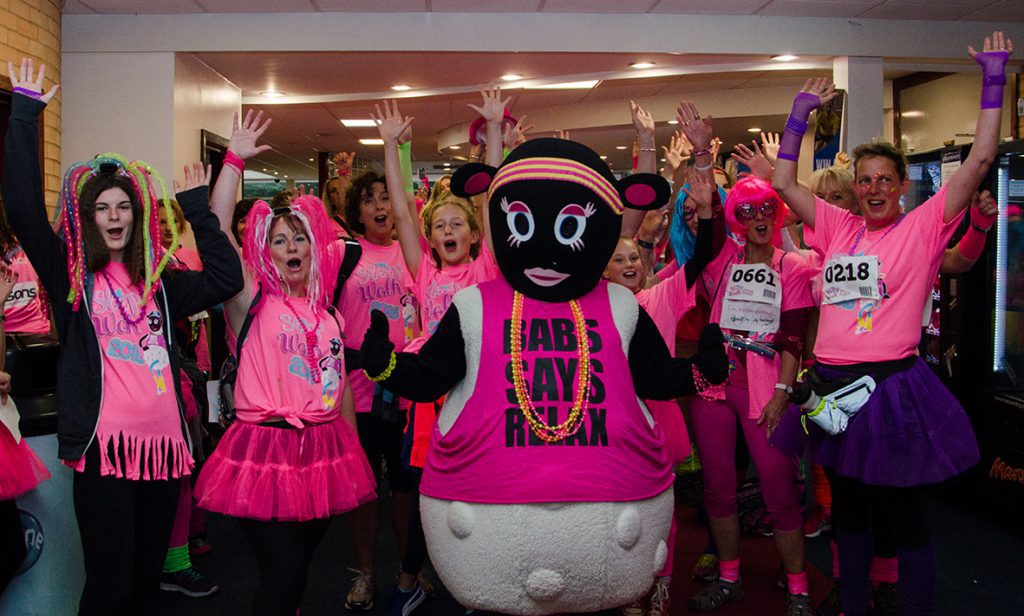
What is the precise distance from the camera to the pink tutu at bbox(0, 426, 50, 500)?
2.28 m

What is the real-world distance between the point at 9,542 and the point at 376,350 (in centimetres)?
132

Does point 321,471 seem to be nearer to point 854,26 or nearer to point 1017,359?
point 1017,359

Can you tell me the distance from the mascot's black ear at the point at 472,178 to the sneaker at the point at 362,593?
169 centimetres

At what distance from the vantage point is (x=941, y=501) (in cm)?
456

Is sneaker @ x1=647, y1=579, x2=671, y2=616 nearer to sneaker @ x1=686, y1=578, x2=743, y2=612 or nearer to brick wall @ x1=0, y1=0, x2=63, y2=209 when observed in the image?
sneaker @ x1=686, y1=578, x2=743, y2=612

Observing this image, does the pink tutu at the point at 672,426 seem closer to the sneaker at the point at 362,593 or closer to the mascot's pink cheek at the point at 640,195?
the mascot's pink cheek at the point at 640,195

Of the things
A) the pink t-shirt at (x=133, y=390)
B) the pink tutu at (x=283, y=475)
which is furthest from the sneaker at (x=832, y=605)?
the pink t-shirt at (x=133, y=390)

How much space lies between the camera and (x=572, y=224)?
196 centimetres

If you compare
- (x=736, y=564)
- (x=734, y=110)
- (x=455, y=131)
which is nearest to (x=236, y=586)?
(x=736, y=564)

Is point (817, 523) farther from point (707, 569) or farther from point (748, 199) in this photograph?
point (748, 199)

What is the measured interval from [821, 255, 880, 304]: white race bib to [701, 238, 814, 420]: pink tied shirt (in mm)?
197

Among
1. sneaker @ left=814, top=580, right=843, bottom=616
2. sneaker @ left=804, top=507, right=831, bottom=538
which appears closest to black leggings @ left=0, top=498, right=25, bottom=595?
sneaker @ left=814, top=580, right=843, bottom=616

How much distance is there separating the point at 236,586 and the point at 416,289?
148 centimetres

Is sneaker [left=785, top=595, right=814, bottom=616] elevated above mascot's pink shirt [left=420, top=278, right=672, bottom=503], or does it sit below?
below
